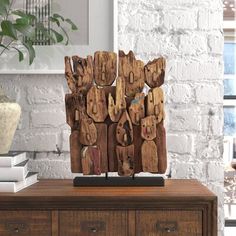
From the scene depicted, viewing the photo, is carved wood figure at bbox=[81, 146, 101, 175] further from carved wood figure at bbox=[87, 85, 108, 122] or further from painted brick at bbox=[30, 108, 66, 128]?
painted brick at bbox=[30, 108, 66, 128]

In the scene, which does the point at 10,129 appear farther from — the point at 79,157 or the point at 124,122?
the point at 124,122

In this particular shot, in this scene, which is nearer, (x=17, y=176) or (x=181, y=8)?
(x=17, y=176)

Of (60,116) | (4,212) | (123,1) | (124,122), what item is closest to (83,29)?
(123,1)

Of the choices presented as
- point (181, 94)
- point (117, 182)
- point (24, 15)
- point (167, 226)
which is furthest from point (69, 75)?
point (167, 226)

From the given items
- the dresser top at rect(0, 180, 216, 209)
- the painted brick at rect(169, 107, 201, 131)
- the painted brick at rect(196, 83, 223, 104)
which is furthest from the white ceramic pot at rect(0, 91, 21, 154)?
the painted brick at rect(196, 83, 223, 104)

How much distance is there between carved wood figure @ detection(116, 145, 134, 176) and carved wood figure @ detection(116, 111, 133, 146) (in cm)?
2

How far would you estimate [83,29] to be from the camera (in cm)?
214

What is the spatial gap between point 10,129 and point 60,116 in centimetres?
29

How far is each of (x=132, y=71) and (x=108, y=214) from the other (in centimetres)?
51

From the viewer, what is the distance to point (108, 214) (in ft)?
5.52

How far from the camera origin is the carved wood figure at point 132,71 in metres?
1.88

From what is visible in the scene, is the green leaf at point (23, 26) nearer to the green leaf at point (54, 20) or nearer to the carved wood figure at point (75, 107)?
the green leaf at point (54, 20)

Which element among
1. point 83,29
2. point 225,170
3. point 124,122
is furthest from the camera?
point 225,170

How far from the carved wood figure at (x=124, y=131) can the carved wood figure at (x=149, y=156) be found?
0.06 m
